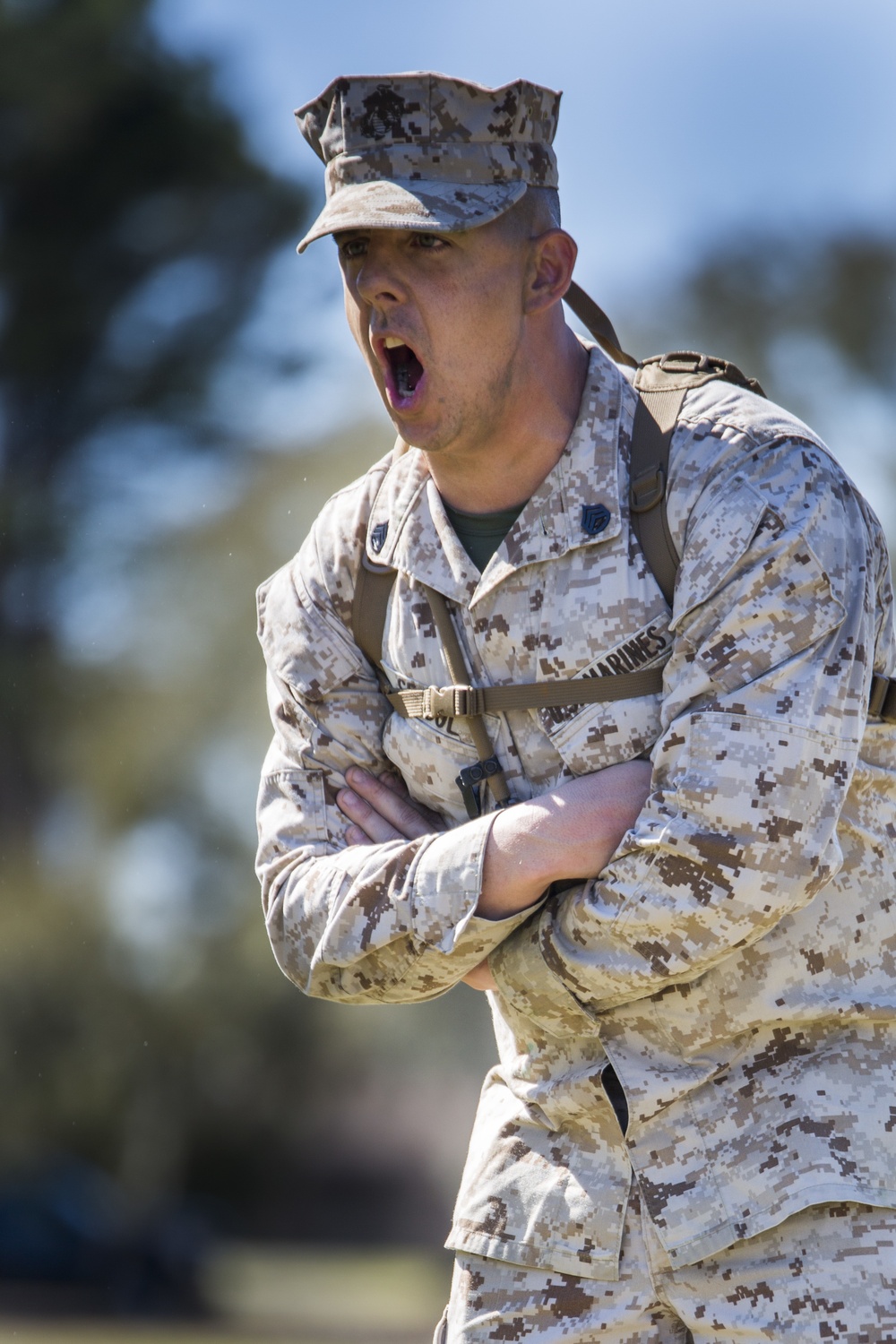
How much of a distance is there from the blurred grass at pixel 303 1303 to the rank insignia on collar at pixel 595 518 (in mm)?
14561

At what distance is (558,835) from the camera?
100 inches

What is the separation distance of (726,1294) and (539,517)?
3.95 ft

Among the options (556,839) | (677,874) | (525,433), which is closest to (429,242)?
(525,433)

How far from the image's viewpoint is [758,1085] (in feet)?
8.16

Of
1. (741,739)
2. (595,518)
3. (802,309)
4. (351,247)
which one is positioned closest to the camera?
(741,739)

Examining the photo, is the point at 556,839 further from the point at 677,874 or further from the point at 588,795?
the point at 677,874

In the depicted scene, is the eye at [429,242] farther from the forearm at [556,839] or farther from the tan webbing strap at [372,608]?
the forearm at [556,839]

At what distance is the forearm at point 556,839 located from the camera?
2539 millimetres

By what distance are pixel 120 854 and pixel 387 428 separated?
5.09 metres

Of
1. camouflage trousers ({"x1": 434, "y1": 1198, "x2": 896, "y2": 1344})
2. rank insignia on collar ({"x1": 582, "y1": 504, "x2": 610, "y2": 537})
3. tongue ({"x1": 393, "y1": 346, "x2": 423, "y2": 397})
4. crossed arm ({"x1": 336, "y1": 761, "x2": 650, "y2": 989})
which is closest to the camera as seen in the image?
camouflage trousers ({"x1": 434, "y1": 1198, "x2": 896, "y2": 1344})

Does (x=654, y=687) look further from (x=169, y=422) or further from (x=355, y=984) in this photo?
(x=169, y=422)

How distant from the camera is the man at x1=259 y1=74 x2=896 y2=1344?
242 cm

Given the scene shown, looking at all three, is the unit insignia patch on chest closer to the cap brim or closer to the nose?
the nose

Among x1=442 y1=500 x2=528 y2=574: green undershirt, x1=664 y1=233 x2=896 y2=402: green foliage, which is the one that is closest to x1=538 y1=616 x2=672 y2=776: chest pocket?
x1=442 y1=500 x2=528 y2=574: green undershirt
